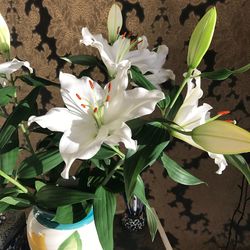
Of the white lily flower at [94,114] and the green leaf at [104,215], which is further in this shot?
the green leaf at [104,215]

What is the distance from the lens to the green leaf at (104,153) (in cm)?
81

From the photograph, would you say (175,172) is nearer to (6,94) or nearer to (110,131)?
(110,131)

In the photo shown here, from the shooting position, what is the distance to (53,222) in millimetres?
872

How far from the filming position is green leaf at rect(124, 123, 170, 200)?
2.39ft

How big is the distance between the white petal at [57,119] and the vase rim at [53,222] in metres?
0.22

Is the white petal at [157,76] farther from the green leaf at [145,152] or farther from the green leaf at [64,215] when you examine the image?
the green leaf at [64,215]

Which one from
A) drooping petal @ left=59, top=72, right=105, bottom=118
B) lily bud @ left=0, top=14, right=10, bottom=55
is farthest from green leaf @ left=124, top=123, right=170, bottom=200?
lily bud @ left=0, top=14, right=10, bottom=55

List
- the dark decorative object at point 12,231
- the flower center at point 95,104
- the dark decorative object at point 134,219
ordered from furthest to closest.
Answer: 1. the dark decorative object at point 134,219
2. the dark decorative object at point 12,231
3. the flower center at point 95,104

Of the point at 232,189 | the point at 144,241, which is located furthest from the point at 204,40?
the point at 232,189

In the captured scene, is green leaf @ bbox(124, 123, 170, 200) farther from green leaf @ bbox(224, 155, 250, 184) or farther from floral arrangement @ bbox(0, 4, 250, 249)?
green leaf @ bbox(224, 155, 250, 184)

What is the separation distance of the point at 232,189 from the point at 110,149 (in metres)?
0.78

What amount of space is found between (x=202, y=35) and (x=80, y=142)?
285 mm

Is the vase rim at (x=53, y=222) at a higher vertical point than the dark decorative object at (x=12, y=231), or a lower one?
higher

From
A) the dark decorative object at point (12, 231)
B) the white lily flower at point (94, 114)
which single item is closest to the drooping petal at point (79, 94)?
the white lily flower at point (94, 114)
